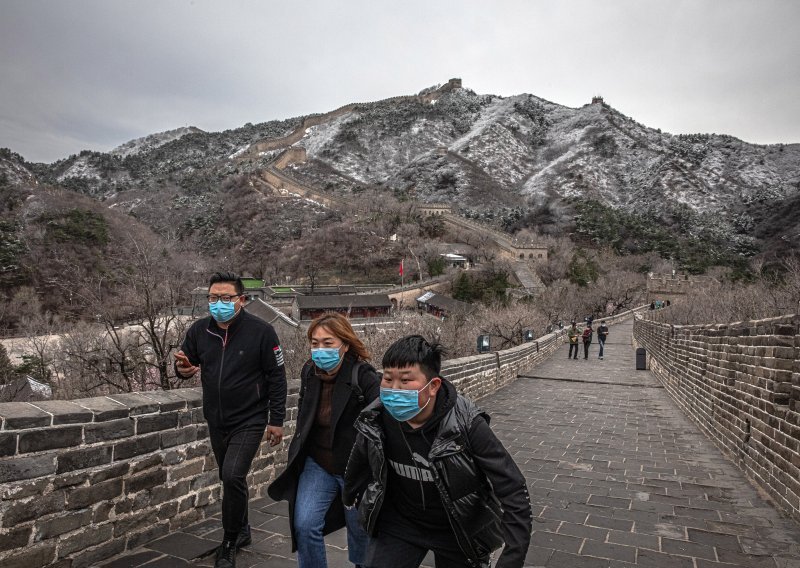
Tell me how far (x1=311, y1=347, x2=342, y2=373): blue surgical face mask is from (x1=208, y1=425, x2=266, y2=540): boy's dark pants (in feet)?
2.48

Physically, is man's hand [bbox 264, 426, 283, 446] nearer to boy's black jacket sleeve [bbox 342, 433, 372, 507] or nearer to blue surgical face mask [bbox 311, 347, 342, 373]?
blue surgical face mask [bbox 311, 347, 342, 373]

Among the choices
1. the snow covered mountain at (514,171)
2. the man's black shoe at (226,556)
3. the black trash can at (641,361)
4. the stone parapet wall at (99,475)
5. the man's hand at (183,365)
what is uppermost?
the snow covered mountain at (514,171)

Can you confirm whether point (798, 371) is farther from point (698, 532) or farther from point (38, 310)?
point (38, 310)

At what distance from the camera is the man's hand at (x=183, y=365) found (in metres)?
3.25

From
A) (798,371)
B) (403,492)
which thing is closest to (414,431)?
(403,492)

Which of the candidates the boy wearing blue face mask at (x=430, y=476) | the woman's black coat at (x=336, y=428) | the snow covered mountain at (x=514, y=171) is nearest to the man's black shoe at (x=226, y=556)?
the woman's black coat at (x=336, y=428)

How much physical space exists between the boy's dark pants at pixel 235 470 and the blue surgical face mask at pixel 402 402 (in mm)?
1374

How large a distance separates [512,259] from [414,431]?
5732cm

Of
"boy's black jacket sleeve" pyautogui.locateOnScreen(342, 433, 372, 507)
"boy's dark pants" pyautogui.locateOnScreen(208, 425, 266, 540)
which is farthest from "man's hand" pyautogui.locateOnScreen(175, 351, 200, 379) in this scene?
"boy's black jacket sleeve" pyautogui.locateOnScreen(342, 433, 372, 507)

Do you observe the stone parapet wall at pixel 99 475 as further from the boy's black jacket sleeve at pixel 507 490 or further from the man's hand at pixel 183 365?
the boy's black jacket sleeve at pixel 507 490

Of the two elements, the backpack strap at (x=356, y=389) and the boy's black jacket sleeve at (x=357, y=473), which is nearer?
the boy's black jacket sleeve at (x=357, y=473)

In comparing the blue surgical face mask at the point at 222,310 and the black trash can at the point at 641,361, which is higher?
the blue surgical face mask at the point at 222,310

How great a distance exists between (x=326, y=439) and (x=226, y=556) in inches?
40.6

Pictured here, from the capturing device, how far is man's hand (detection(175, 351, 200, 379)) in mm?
3246
